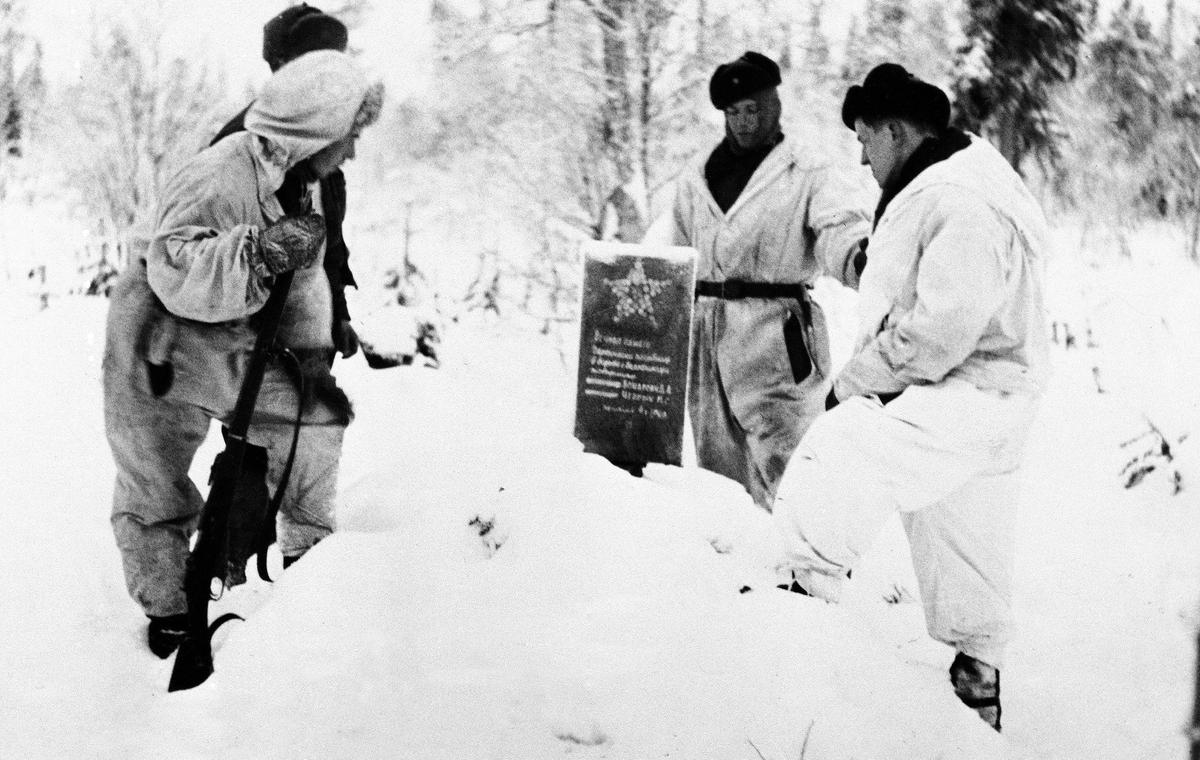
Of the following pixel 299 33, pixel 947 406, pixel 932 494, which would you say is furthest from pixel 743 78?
pixel 932 494

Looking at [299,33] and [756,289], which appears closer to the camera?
[299,33]

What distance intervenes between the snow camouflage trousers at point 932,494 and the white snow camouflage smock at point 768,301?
1083 millimetres

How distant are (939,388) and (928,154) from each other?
0.55 m

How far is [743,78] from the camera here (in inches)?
132

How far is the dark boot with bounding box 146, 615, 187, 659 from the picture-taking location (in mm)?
2479

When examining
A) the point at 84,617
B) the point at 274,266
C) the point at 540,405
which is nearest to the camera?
the point at 274,266

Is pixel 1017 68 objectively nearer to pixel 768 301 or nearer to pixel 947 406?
pixel 768 301

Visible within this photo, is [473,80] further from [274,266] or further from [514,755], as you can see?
[514,755]

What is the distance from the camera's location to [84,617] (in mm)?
2562

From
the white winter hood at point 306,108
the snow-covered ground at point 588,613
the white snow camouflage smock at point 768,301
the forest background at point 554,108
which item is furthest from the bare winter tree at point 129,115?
the white snow camouflage smock at point 768,301

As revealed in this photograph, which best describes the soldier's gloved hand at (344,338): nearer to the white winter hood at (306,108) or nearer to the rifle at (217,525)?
the rifle at (217,525)

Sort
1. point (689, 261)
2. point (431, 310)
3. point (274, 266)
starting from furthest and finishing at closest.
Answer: point (431, 310) < point (689, 261) < point (274, 266)

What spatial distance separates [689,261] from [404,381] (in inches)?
65.3

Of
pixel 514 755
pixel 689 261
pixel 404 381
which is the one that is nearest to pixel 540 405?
pixel 404 381
